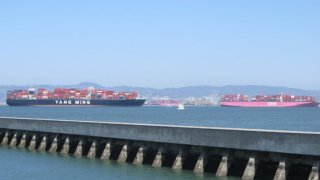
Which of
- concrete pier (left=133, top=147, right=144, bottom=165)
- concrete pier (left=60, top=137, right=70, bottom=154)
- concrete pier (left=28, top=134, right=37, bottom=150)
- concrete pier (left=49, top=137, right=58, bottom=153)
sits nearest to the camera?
concrete pier (left=133, top=147, right=144, bottom=165)

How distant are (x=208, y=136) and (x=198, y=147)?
149 centimetres

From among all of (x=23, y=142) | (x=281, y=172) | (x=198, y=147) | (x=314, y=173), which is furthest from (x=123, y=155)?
(x=23, y=142)

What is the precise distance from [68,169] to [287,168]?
600 inches

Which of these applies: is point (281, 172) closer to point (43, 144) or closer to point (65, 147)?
point (65, 147)

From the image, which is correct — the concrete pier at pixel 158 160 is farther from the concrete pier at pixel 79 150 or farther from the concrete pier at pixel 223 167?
the concrete pier at pixel 79 150

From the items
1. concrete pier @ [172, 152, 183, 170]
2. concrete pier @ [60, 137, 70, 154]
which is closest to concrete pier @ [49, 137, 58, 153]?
concrete pier @ [60, 137, 70, 154]

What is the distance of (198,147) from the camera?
34.7 meters

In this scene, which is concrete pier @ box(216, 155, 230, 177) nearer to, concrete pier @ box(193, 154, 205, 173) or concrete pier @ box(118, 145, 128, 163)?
concrete pier @ box(193, 154, 205, 173)

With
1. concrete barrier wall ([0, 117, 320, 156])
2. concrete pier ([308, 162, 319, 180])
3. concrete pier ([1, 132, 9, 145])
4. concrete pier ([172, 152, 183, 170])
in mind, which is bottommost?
concrete pier ([1, 132, 9, 145])

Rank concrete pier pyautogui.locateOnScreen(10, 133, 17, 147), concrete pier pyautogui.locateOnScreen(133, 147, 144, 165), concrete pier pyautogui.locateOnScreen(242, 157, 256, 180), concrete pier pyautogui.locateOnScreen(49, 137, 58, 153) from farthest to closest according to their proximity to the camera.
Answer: concrete pier pyautogui.locateOnScreen(10, 133, 17, 147), concrete pier pyautogui.locateOnScreen(49, 137, 58, 153), concrete pier pyautogui.locateOnScreen(133, 147, 144, 165), concrete pier pyautogui.locateOnScreen(242, 157, 256, 180)

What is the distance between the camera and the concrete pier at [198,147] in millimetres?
29109

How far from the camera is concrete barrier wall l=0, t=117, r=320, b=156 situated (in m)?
28.7

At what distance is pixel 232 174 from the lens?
3234 cm

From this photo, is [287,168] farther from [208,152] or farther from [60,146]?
[60,146]
